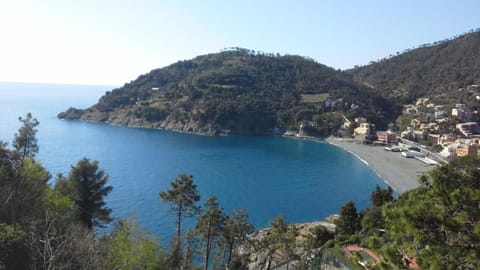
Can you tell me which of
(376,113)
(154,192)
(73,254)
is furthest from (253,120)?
(73,254)

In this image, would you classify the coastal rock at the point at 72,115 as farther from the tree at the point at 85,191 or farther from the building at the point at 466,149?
the tree at the point at 85,191

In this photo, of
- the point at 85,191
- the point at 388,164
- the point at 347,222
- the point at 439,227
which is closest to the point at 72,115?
the point at 388,164

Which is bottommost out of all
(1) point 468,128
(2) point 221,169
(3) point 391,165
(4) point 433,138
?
(2) point 221,169

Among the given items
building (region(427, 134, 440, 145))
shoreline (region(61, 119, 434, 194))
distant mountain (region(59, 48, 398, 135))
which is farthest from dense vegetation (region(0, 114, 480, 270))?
distant mountain (region(59, 48, 398, 135))

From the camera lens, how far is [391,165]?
5581 centimetres

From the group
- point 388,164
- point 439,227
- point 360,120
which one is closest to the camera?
point 439,227

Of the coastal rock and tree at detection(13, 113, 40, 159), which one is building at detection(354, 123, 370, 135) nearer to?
tree at detection(13, 113, 40, 159)

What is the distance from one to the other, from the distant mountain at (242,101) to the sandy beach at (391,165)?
16.0 meters

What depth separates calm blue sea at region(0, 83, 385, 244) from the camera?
3547 centimetres

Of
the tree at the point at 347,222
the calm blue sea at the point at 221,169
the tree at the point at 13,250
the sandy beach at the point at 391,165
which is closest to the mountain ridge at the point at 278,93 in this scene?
the calm blue sea at the point at 221,169

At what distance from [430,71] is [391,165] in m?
71.9

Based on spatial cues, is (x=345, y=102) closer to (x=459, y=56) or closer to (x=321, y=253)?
(x=459, y=56)

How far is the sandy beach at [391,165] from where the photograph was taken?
151 feet

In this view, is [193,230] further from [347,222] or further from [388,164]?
[388,164]
